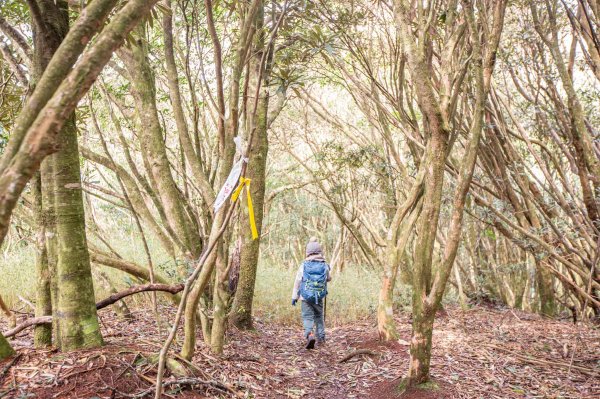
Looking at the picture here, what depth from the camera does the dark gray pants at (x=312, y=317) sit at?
7.64 m

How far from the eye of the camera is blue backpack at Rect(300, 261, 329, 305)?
25.3ft

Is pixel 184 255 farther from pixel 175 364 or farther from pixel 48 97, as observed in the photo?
pixel 48 97

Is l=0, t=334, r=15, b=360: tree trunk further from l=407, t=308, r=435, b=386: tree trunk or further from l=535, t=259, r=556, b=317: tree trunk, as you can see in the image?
l=535, t=259, r=556, b=317: tree trunk

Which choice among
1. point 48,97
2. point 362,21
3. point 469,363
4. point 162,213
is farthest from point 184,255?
point 362,21

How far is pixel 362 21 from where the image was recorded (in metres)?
8.80

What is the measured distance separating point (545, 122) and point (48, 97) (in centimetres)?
786

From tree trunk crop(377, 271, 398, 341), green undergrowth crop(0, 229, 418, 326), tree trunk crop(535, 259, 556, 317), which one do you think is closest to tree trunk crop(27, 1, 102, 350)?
green undergrowth crop(0, 229, 418, 326)

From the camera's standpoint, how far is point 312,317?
25.3 ft

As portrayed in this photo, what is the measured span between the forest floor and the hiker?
15.1 inches

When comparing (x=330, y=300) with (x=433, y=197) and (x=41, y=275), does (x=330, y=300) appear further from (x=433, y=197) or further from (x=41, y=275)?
(x=41, y=275)

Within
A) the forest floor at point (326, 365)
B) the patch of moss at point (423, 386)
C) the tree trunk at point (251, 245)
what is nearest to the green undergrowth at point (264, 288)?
the forest floor at point (326, 365)

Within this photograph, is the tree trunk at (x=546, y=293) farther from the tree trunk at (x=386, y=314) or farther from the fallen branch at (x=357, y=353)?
the fallen branch at (x=357, y=353)

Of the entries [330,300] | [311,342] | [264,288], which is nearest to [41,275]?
[311,342]

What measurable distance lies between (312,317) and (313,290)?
0.42 meters
